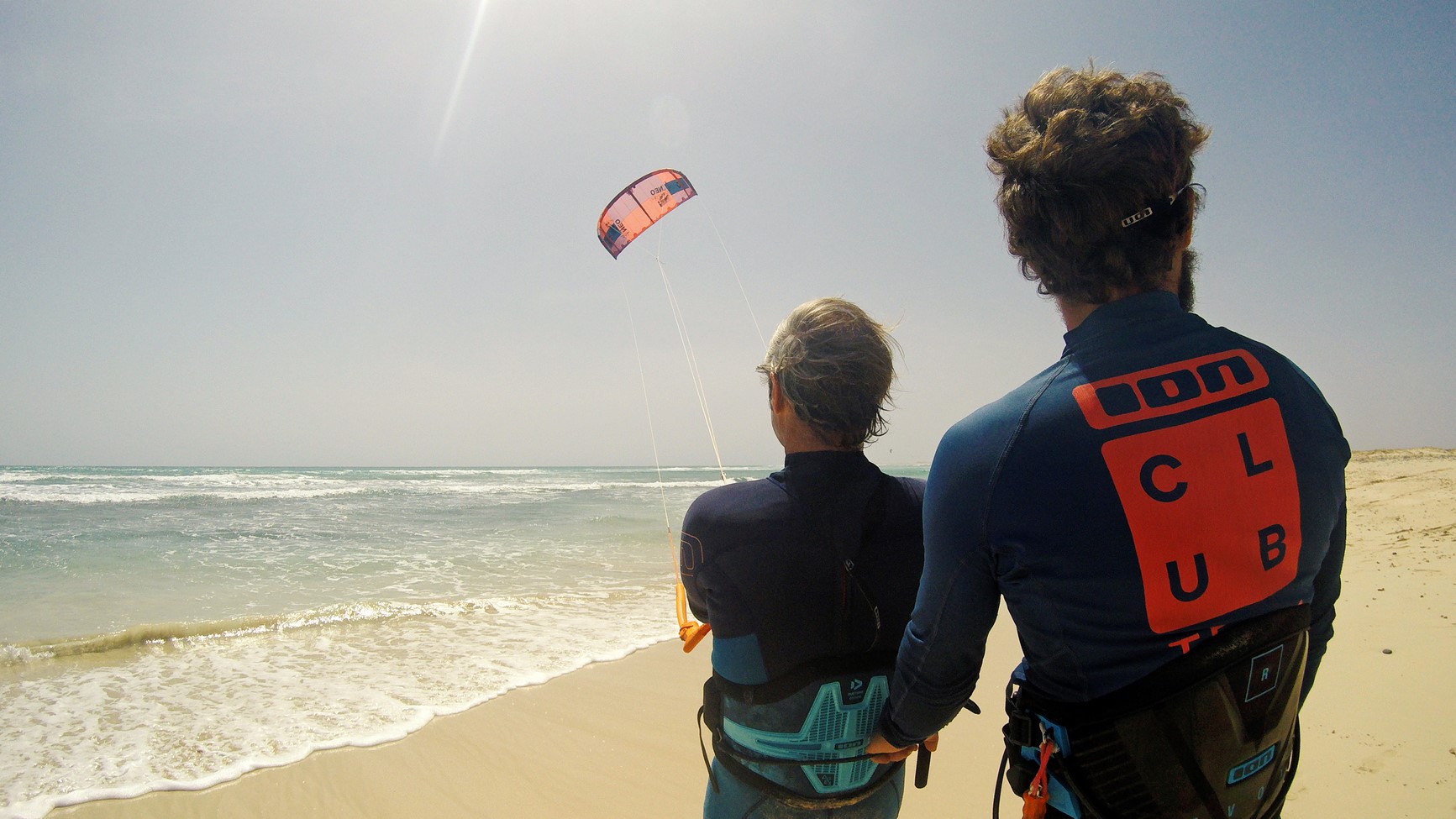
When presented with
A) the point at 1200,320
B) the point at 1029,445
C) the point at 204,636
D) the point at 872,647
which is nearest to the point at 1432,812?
the point at 872,647

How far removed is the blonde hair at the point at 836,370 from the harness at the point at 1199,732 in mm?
826

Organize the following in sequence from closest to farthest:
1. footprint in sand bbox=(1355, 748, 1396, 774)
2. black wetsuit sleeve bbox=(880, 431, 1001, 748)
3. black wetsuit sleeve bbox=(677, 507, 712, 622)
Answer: black wetsuit sleeve bbox=(880, 431, 1001, 748)
black wetsuit sleeve bbox=(677, 507, 712, 622)
footprint in sand bbox=(1355, 748, 1396, 774)

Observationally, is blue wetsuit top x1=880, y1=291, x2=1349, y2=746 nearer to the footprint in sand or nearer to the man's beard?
the man's beard

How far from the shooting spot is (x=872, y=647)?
1.66 metres

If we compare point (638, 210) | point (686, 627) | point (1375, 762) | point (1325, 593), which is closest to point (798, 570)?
point (686, 627)

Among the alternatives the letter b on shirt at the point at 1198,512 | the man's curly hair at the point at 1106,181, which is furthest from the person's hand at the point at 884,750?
the man's curly hair at the point at 1106,181

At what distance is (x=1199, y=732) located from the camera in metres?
1.03

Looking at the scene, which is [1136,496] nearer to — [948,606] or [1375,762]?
[948,606]

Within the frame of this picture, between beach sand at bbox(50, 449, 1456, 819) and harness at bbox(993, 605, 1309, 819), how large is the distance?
225 cm

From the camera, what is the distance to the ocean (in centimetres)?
390

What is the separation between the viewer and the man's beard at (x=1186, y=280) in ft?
4.31

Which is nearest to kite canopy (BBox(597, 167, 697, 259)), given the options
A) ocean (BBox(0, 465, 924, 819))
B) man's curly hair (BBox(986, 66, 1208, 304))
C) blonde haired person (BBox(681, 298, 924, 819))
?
ocean (BBox(0, 465, 924, 819))

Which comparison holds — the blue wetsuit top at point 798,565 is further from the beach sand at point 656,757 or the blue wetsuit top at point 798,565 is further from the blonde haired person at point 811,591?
the beach sand at point 656,757

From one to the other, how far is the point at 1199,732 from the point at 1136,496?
409 millimetres
